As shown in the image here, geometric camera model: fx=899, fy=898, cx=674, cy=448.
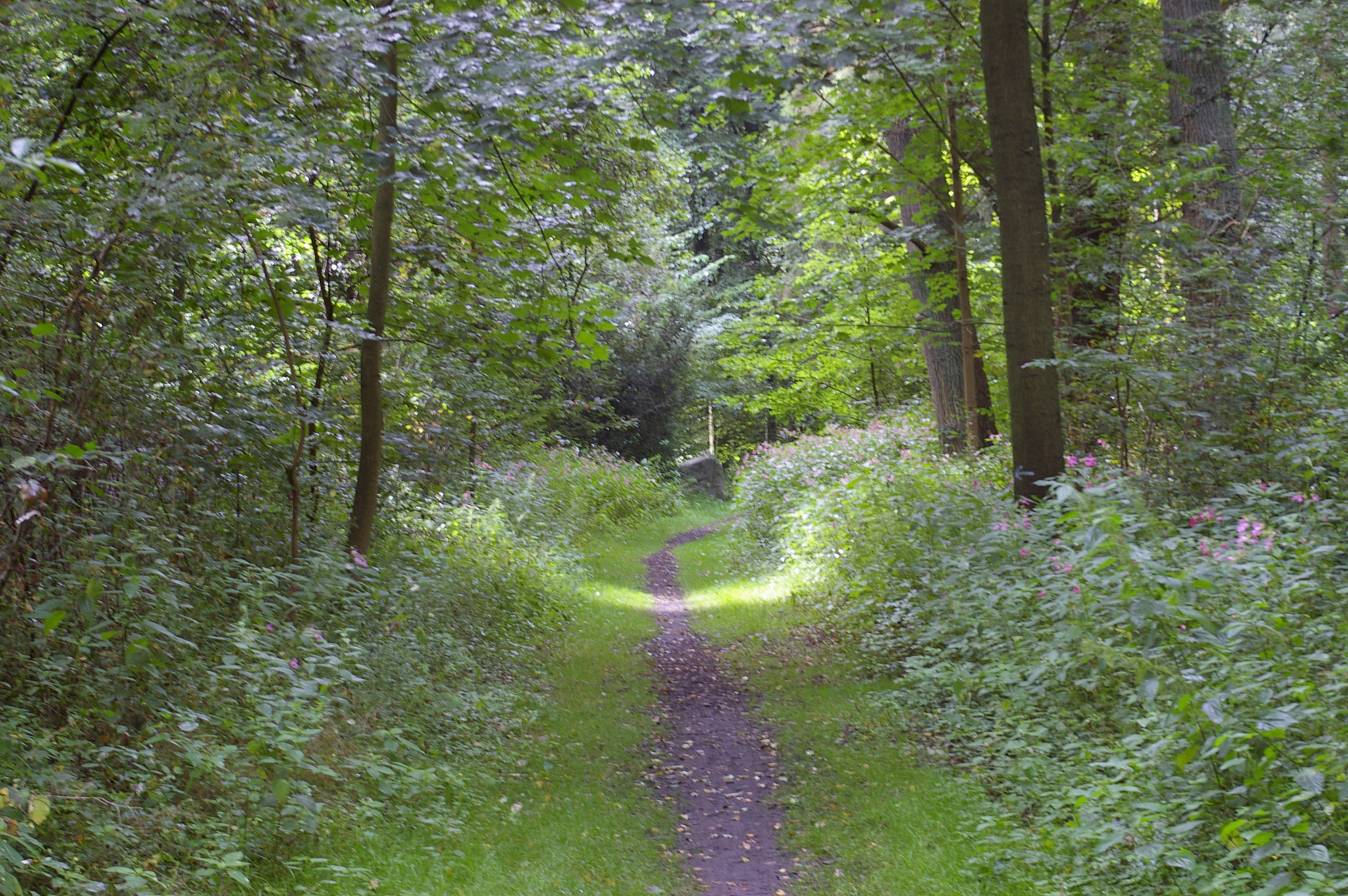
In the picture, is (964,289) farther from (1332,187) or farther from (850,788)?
(850,788)

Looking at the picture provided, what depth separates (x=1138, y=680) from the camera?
423 cm

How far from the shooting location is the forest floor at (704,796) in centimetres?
448

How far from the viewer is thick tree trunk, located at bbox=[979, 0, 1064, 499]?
7254 millimetres

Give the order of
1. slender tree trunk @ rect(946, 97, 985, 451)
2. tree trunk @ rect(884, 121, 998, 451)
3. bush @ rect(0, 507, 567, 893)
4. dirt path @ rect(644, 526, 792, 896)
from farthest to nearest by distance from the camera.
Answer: tree trunk @ rect(884, 121, 998, 451) → slender tree trunk @ rect(946, 97, 985, 451) → dirt path @ rect(644, 526, 792, 896) → bush @ rect(0, 507, 567, 893)

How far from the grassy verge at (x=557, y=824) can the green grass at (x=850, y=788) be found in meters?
0.84

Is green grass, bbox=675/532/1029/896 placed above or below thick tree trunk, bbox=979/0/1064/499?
below

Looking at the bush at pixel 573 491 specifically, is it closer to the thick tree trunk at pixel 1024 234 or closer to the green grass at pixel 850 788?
the green grass at pixel 850 788

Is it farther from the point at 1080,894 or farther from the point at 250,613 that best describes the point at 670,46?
the point at 1080,894

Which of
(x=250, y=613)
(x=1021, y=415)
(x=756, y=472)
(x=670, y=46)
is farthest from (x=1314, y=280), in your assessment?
(x=756, y=472)

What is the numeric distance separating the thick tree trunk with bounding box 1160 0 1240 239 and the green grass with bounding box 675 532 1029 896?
19.3 ft

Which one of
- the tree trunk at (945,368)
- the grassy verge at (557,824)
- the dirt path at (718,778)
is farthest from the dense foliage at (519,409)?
the tree trunk at (945,368)

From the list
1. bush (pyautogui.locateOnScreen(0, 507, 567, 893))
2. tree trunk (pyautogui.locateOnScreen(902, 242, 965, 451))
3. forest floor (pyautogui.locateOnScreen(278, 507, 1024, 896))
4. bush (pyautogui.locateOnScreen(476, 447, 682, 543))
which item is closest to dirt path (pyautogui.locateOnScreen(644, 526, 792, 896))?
forest floor (pyautogui.locateOnScreen(278, 507, 1024, 896))

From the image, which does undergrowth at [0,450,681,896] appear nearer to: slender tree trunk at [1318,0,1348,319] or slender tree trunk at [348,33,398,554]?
slender tree trunk at [348,33,398,554]

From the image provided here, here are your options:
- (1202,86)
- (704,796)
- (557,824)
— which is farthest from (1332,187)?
(557,824)
